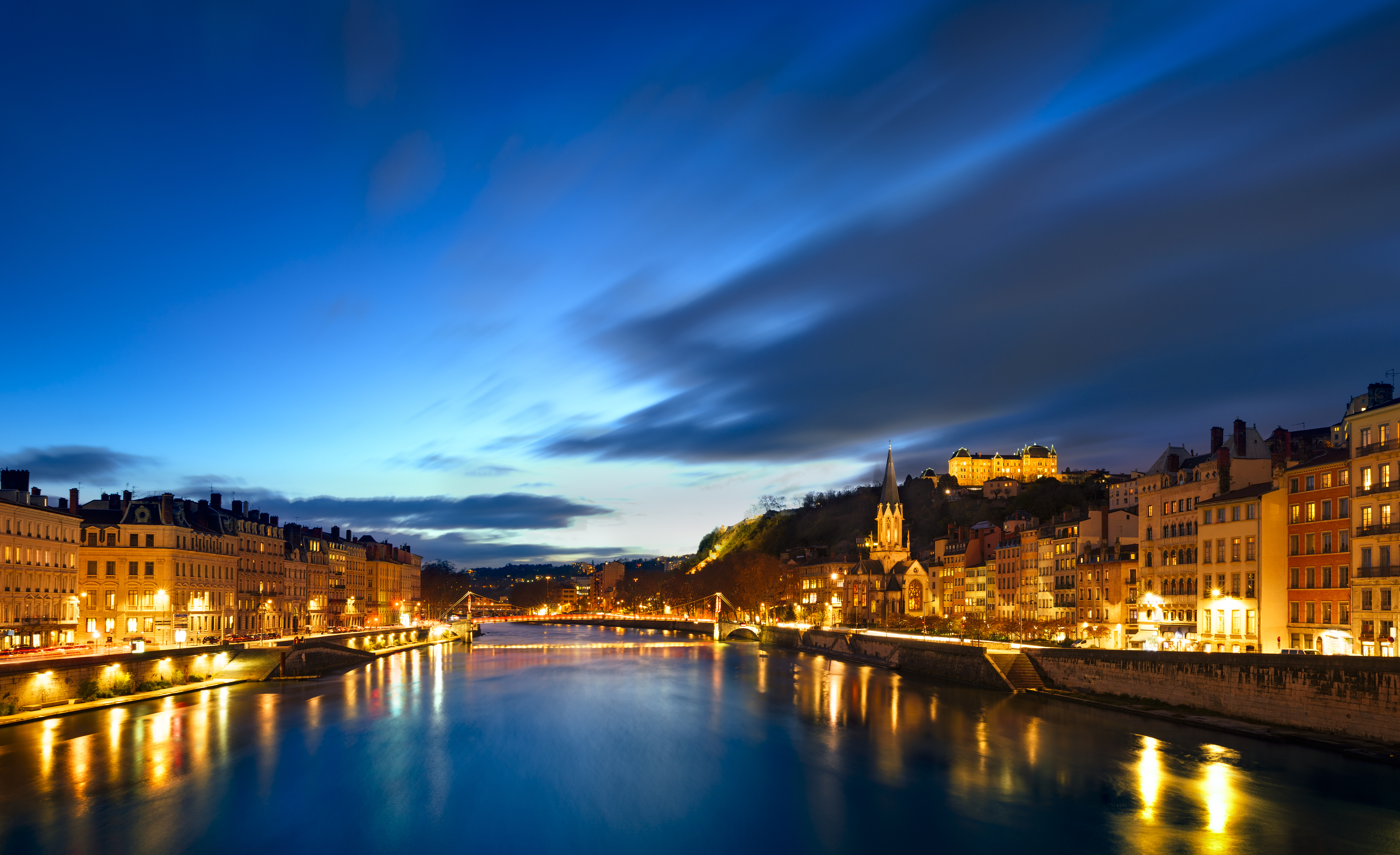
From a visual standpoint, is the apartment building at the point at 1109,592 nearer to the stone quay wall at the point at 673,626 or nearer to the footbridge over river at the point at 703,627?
the footbridge over river at the point at 703,627

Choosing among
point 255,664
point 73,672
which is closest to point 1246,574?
point 73,672

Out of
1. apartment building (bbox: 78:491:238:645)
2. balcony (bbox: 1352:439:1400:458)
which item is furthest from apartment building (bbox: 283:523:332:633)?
balcony (bbox: 1352:439:1400:458)

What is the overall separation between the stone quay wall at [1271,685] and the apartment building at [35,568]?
181 ft

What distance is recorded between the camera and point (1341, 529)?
45875 mm

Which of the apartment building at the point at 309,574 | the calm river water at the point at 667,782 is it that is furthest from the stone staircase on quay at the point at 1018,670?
the apartment building at the point at 309,574

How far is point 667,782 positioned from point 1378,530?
3002 centimetres

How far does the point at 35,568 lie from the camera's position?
5538 centimetres

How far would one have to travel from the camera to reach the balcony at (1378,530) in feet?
134

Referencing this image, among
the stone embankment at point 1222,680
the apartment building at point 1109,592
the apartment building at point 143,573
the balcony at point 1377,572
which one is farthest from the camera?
the apartment building at point 1109,592

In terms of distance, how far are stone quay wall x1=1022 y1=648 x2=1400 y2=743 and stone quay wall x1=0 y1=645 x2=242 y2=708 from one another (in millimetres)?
48818

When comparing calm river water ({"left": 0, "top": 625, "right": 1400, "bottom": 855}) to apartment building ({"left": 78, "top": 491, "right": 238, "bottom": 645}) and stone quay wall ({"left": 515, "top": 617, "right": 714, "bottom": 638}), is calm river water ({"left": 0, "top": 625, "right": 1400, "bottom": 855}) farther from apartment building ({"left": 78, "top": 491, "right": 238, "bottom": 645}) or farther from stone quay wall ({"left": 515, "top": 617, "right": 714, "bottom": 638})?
stone quay wall ({"left": 515, "top": 617, "right": 714, "bottom": 638})

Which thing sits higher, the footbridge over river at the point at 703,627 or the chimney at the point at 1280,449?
the chimney at the point at 1280,449

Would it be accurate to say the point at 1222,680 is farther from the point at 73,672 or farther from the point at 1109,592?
the point at 73,672

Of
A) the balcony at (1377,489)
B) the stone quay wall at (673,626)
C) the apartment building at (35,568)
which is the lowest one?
the stone quay wall at (673,626)
